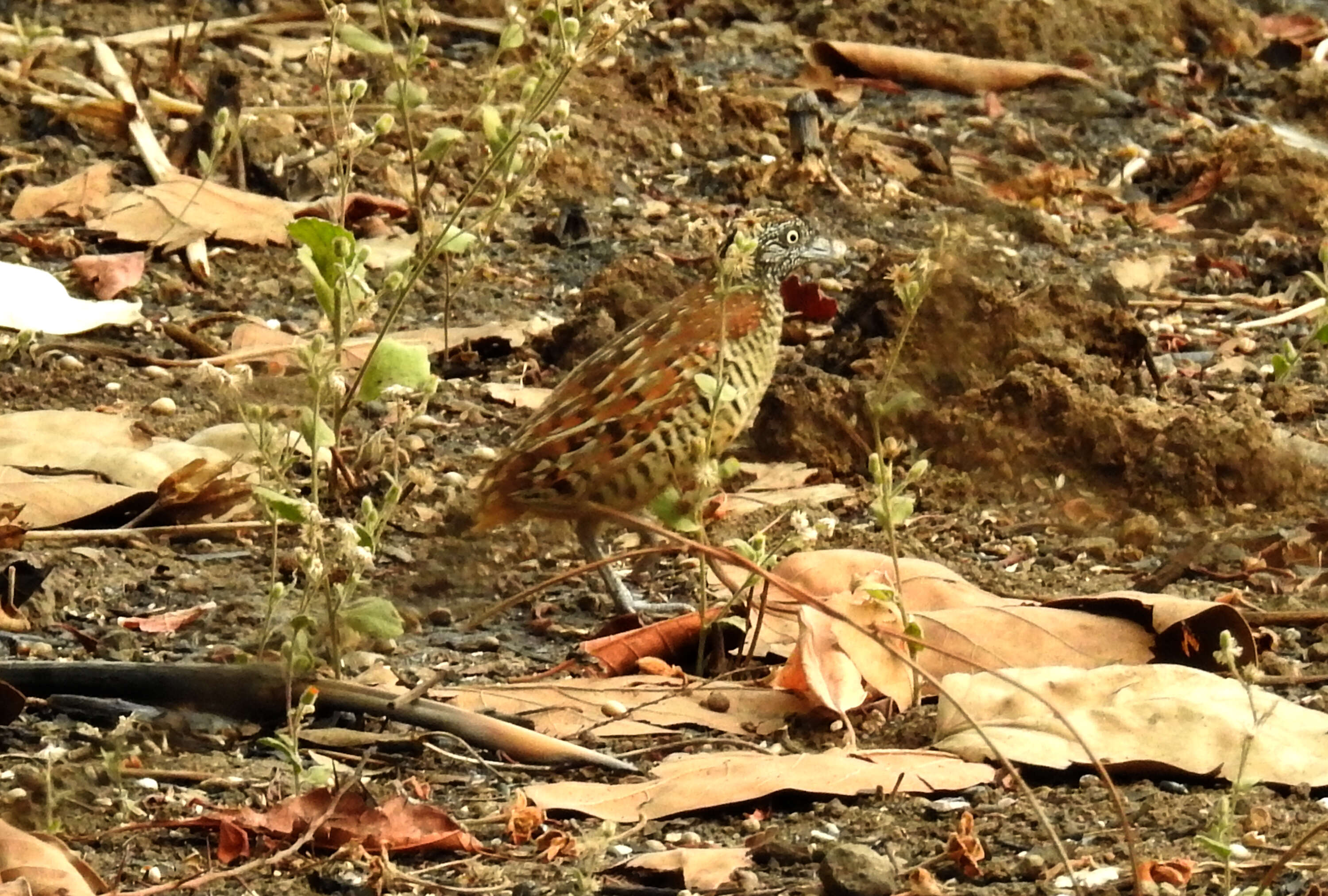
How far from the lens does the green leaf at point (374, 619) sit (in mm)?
3984

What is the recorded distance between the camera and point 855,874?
10.6ft

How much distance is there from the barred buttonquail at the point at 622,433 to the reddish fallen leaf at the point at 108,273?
194cm

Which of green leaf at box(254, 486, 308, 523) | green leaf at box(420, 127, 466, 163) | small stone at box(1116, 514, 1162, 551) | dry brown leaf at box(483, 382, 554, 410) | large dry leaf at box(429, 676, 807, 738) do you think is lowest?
dry brown leaf at box(483, 382, 554, 410)

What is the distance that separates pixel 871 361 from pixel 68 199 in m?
2.94

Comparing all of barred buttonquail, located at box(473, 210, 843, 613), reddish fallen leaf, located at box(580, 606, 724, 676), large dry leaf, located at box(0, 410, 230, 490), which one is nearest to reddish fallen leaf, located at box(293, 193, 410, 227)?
large dry leaf, located at box(0, 410, 230, 490)

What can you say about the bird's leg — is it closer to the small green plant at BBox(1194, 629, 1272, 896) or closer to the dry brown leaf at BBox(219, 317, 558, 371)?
the dry brown leaf at BBox(219, 317, 558, 371)

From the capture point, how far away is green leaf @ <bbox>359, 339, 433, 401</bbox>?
14.0 feet

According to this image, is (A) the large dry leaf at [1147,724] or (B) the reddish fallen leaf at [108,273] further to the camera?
(B) the reddish fallen leaf at [108,273]

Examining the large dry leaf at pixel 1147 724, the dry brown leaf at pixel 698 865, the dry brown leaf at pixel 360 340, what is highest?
the large dry leaf at pixel 1147 724

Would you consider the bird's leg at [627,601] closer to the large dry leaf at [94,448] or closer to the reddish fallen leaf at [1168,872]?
the large dry leaf at [94,448]

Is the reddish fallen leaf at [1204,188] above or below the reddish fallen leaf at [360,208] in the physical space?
above

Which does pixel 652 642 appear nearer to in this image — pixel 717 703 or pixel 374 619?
pixel 717 703

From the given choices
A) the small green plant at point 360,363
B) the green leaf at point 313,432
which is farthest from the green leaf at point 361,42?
the green leaf at point 313,432

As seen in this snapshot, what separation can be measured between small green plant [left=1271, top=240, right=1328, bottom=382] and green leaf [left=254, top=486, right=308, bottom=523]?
2607 millimetres
